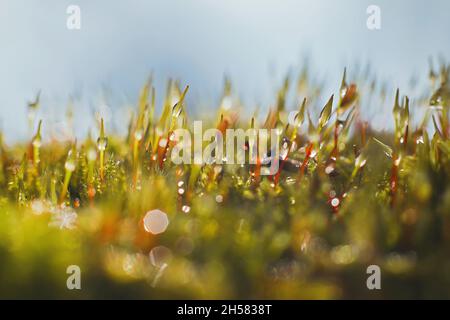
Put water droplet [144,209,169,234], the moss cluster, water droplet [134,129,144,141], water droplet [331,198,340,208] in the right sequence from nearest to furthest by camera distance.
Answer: the moss cluster, water droplet [144,209,169,234], water droplet [331,198,340,208], water droplet [134,129,144,141]

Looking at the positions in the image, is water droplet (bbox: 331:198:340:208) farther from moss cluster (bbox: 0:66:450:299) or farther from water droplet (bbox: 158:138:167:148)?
water droplet (bbox: 158:138:167:148)

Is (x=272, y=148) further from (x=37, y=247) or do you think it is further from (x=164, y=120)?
(x=37, y=247)

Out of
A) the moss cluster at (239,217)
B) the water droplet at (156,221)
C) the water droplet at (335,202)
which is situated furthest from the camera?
the water droplet at (335,202)

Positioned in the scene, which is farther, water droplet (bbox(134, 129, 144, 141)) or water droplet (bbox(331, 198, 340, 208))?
water droplet (bbox(134, 129, 144, 141))

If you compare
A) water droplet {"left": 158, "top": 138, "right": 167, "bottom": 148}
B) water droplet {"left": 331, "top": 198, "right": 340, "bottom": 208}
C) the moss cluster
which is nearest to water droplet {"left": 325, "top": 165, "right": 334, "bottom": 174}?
the moss cluster

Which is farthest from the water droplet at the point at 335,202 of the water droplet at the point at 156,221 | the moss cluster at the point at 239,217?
the water droplet at the point at 156,221

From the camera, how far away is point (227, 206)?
160cm

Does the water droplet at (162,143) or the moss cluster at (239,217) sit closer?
the moss cluster at (239,217)

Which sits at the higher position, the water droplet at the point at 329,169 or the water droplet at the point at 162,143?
the water droplet at the point at 162,143

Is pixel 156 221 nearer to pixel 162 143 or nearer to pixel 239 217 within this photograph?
pixel 239 217

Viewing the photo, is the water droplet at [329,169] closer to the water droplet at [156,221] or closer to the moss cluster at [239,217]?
the moss cluster at [239,217]

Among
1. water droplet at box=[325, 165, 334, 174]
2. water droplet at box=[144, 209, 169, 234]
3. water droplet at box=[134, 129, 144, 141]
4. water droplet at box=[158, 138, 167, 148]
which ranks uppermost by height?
water droplet at box=[134, 129, 144, 141]

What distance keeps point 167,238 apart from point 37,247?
0.31 metres
